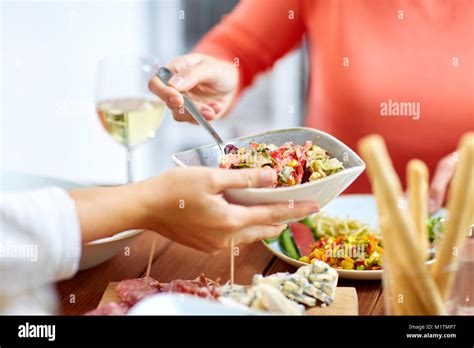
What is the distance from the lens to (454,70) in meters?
1.45

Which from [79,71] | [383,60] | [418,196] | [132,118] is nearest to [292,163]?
[418,196]

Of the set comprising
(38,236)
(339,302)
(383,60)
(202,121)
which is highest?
(383,60)

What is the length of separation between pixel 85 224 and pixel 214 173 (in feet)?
0.56

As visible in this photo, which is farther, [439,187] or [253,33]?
[253,33]

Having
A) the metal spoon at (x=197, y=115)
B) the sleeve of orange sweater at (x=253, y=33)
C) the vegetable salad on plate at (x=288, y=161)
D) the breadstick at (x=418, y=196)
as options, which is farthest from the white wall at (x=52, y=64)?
the breadstick at (x=418, y=196)

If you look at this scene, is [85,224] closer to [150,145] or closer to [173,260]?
[173,260]

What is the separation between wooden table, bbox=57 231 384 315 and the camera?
3.16 feet

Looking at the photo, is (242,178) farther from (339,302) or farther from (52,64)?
(52,64)

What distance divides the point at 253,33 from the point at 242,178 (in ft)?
2.45

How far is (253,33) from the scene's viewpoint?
1545 millimetres

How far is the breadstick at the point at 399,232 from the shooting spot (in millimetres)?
671

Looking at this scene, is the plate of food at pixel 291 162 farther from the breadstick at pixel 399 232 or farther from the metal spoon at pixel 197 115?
the breadstick at pixel 399 232

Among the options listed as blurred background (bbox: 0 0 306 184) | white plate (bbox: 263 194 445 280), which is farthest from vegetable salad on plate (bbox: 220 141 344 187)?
blurred background (bbox: 0 0 306 184)
